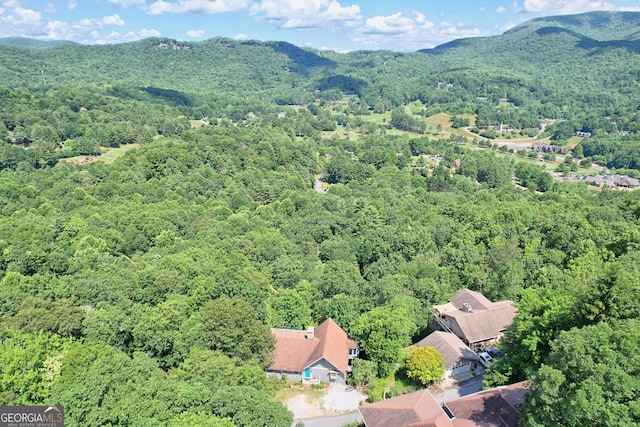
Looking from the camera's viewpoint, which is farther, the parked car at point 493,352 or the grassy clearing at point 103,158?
the grassy clearing at point 103,158

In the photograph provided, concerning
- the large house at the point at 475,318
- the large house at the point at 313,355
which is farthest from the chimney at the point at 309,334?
the large house at the point at 475,318

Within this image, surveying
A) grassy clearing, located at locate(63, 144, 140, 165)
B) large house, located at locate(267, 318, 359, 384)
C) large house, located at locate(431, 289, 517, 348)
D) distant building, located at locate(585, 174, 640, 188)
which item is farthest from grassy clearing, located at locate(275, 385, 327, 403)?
distant building, located at locate(585, 174, 640, 188)

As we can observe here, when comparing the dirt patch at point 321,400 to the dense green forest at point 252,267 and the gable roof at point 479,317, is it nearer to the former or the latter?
the dense green forest at point 252,267

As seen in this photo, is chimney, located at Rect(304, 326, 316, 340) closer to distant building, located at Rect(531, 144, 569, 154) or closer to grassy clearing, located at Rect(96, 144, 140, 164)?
grassy clearing, located at Rect(96, 144, 140, 164)

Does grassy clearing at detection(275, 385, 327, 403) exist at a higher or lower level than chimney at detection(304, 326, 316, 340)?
lower

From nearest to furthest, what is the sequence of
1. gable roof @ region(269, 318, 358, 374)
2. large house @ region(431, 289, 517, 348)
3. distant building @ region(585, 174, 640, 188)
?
gable roof @ region(269, 318, 358, 374), large house @ region(431, 289, 517, 348), distant building @ region(585, 174, 640, 188)

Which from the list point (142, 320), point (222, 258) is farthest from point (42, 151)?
point (142, 320)
